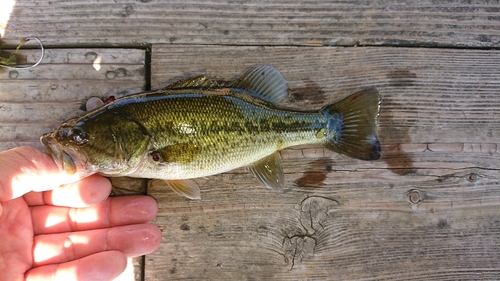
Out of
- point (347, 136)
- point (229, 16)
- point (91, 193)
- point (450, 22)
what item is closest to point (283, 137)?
point (347, 136)

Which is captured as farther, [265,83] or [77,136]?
[265,83]

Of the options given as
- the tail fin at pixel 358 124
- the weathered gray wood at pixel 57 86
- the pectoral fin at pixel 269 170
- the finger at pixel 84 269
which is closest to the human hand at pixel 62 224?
the finger at pixel 84 269

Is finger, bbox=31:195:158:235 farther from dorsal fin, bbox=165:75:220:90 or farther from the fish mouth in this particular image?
dorsal fin, bbox=165:75:220:90

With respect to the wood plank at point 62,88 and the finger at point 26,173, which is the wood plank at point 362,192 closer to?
the wood plank at point 62,88

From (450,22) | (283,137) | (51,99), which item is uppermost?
(450,22)

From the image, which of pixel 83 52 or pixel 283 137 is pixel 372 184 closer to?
pixel 283 137

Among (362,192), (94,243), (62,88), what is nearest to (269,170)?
(362,192)

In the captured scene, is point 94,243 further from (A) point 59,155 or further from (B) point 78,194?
(A) point 59,155
